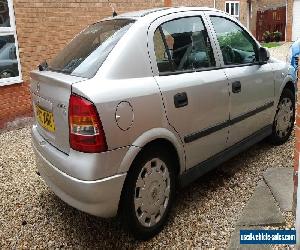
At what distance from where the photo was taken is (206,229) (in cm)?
300

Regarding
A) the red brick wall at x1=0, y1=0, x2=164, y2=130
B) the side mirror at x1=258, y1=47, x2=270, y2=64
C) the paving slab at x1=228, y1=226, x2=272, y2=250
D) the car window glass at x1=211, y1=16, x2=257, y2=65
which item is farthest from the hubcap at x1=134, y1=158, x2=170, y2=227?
the red brick wall at x1=0, y1=0, x2=164, y2=130

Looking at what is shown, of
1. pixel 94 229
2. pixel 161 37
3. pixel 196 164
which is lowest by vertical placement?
pixel 94 229

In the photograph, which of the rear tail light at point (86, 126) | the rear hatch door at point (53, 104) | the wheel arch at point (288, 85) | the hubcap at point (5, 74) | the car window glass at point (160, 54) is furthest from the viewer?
the hubcap at point (5, 74)

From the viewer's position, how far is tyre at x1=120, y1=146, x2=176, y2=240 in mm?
2670

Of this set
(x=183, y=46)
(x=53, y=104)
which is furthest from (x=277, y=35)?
(x=53, y=104)

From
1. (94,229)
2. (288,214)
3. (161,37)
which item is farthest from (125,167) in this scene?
(288,214)

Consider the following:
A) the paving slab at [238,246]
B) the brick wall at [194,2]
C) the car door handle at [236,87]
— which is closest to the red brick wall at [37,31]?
the car door handle at [236,87]

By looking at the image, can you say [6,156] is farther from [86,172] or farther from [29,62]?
[86,172]

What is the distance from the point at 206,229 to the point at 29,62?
189 inches

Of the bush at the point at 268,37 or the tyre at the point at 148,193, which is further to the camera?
the bush at the point at 268,37

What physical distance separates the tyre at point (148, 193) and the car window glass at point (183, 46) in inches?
29.8

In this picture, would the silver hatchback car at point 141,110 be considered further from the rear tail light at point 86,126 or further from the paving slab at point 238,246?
the paving slab at point 238,246

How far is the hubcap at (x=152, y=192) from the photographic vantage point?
Result: 2.75 metres

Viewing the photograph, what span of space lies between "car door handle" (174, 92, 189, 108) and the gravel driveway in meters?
1.05
